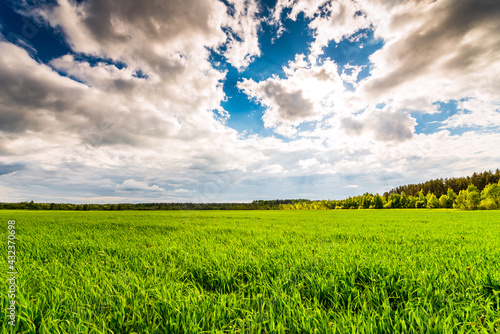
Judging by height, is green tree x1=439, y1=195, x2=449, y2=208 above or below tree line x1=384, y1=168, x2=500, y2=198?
below

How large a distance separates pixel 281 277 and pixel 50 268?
394cm

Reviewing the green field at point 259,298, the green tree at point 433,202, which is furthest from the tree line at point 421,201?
the green field at point 259,298

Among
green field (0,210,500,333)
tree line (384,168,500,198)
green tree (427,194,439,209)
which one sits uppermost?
tree line (384,168,500,198)

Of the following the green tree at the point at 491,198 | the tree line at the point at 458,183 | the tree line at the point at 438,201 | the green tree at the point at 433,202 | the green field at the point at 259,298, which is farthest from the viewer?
the tree line at the point at 458,183

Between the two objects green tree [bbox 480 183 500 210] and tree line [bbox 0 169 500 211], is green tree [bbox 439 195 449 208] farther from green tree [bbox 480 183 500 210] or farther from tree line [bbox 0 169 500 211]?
green tree [bbox 480 183 500 210]

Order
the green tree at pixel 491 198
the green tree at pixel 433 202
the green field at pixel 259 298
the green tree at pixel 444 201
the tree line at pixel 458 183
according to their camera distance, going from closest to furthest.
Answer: the green field at pixel 259 298
the green tree at pixel 491 198
the green tree at pixel 444 201
the green tree at pixel 433 202
the tree line at pixel 458 183

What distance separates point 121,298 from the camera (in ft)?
8.30

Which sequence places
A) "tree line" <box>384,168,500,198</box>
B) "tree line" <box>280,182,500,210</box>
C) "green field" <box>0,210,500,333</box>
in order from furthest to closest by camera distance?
"tree line" <box>384,168,500,198</box>, "tree line" <box>280,182,500,210</box>, "green field" <box>0,210,500,333</box>

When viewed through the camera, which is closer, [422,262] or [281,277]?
[281,277]

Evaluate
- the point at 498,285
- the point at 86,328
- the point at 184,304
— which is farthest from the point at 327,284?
the point at 86,328

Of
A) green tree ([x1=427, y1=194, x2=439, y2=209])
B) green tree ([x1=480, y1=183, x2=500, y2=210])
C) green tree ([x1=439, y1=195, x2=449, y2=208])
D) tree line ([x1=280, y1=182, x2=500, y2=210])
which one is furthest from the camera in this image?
green tree ([x1=427, y1=194, x2=439, y2=209])

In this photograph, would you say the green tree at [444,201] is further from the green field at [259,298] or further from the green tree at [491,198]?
the green field at [259,298]

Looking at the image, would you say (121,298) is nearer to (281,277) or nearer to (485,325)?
(281,277)

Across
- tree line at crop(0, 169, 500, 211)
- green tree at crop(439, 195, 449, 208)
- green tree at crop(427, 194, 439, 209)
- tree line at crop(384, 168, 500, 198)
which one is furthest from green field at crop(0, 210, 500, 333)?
tree line at crop(384, 168, 500, 198)
